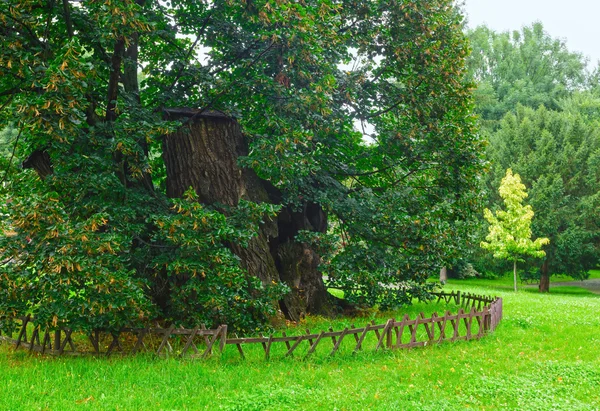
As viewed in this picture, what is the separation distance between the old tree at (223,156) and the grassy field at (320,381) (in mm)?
1021

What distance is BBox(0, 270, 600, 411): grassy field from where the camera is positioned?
773 centimetres

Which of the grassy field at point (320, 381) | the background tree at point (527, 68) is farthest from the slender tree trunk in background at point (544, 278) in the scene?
the grassy field at point (320, 381)

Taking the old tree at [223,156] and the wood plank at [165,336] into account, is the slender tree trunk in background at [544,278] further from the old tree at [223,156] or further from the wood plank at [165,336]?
the wood plank at [165,336]

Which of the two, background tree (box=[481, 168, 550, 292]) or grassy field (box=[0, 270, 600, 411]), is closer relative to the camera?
grassy field (box=[0, 270, 600, 411])

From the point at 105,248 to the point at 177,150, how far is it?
14.9 feet

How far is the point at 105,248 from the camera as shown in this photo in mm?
8922

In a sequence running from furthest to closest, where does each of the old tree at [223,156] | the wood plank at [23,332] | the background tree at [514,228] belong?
1. the background tree at [514,228]
2. the wood plank at [23,332]
3. the old tree at [223,156]

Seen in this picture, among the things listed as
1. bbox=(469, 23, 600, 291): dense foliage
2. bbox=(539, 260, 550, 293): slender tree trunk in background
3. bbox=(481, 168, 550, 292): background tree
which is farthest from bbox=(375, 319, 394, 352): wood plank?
bbox=(539, 260, 550, 293): slender tree trunk in background

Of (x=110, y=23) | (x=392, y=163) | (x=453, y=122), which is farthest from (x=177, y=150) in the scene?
(x=453, y=122)

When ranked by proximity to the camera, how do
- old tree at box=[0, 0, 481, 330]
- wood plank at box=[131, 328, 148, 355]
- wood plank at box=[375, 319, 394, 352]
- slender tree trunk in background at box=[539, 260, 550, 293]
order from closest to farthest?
old tree at box=[0, 0, 481, 330], wood plank at box=[131, 328, 148, 355], wood plank at box=[375, 319, 394, 352], slender tree trunk in background at box=[539, 260, 550, 293]

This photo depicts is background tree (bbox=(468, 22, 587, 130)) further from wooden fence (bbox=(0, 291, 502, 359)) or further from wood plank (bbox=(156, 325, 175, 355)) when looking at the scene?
wood plank (bbox=(156, 325, 175, 355))

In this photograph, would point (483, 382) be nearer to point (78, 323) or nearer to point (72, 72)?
point (78, 323)

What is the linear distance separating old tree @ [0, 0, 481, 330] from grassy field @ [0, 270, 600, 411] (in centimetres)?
102

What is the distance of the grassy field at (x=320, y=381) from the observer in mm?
7734
